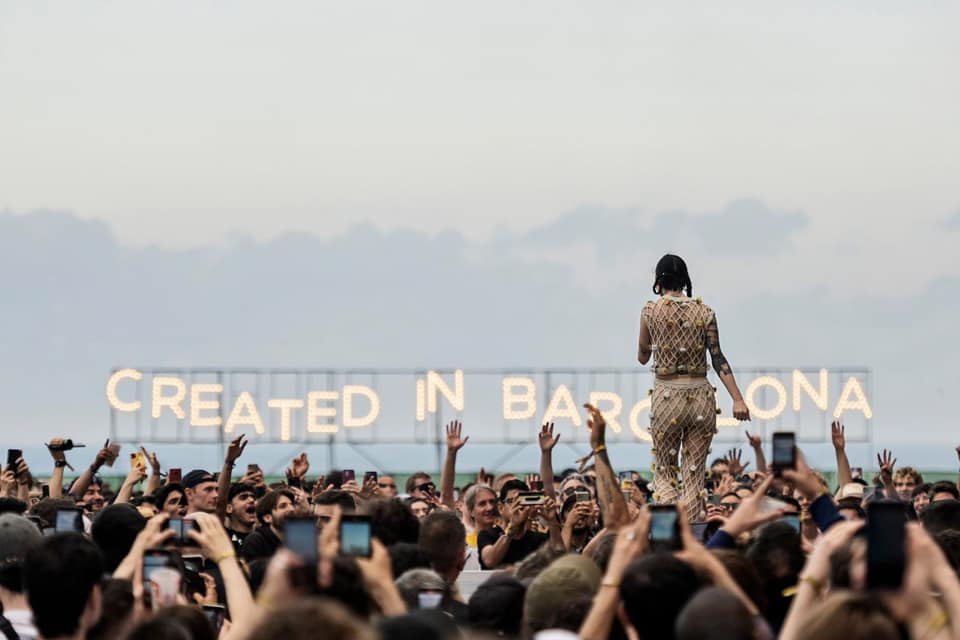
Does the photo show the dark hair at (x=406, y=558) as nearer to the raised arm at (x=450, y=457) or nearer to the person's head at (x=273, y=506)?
the person's head at (x=273, y=506)

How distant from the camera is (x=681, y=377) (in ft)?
45.9

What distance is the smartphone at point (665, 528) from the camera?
22.7 ft

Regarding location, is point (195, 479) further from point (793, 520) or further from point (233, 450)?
point (793, 520)

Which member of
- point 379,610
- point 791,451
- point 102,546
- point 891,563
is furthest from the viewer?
point 102,546

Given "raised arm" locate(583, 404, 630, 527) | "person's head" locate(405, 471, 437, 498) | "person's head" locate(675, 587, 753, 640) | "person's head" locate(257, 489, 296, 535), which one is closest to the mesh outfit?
"person's head" locate(405, 471, 437, 498)

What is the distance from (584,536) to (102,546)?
3.94 m

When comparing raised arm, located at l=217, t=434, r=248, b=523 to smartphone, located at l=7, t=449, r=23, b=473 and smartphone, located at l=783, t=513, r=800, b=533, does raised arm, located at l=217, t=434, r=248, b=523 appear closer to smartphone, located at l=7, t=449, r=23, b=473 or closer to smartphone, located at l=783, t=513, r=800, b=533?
smartphone, located at l=7, t=449, r=23, b=473

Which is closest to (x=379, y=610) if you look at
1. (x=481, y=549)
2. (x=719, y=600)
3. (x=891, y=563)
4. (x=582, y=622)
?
(x=582, y=622)

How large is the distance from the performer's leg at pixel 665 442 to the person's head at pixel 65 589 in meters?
8.05

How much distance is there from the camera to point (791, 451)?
24.5 feet

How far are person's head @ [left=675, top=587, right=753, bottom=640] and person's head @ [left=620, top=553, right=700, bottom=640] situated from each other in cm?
60

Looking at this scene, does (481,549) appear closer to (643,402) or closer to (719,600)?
(719,600)

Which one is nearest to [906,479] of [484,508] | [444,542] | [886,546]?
[484,508]

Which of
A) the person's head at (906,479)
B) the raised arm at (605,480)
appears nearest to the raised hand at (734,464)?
the person's head at (906,479)
